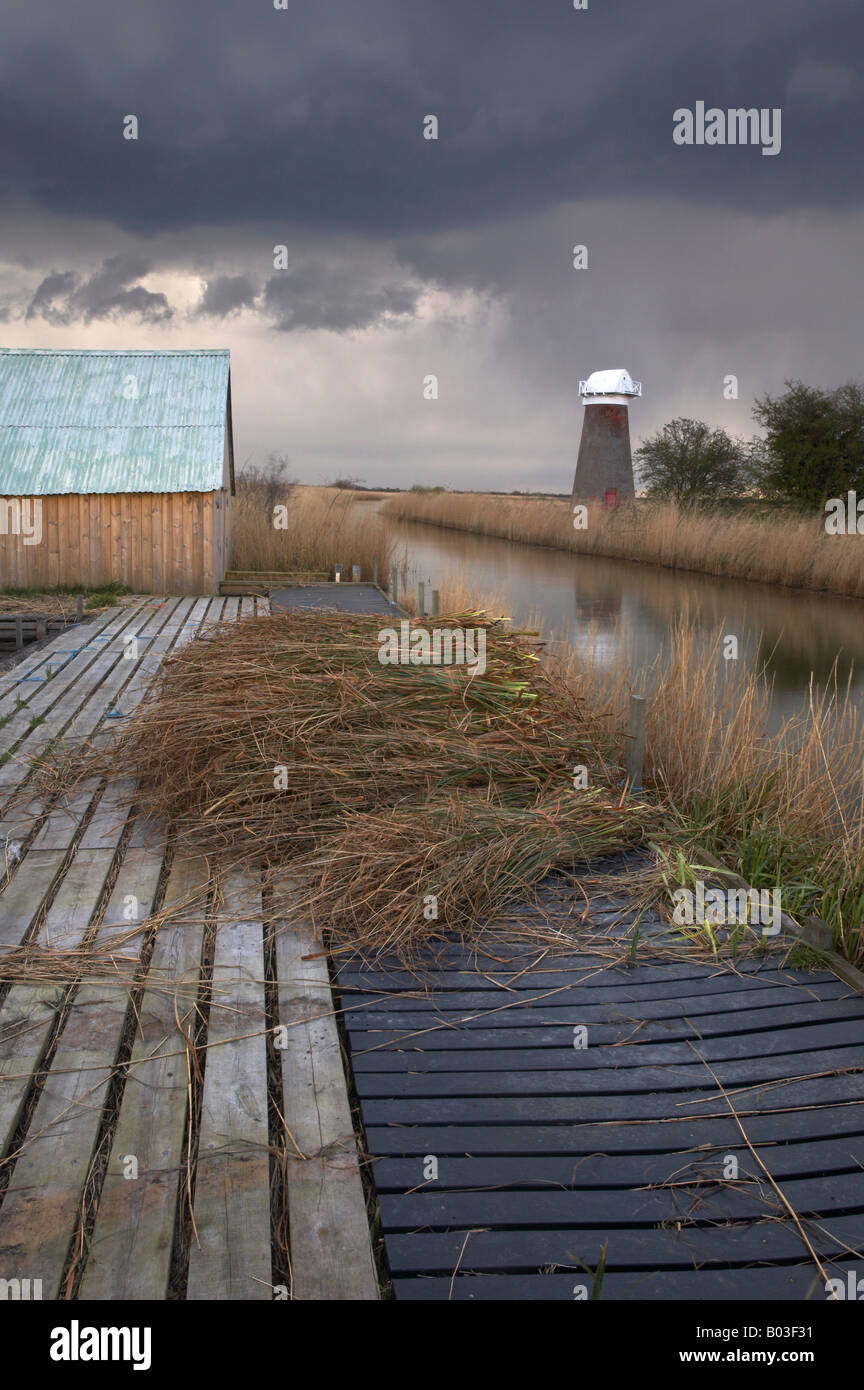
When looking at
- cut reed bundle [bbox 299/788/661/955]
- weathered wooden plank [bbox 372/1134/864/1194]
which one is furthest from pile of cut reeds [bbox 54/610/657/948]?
weathered wooden plank [bbox 372/1134/864/1194]

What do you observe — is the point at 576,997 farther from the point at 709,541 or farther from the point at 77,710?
the point at 709,541

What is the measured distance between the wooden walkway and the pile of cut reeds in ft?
0.88

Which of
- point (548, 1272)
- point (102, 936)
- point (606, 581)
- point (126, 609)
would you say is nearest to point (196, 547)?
point (126, 609)

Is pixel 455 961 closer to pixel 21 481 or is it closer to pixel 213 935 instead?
pixel 213 935

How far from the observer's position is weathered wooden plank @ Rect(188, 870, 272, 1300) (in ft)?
6.47

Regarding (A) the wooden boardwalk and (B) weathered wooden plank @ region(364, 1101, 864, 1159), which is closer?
(A) the wooden boardwalk

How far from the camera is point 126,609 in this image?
39.5 ft

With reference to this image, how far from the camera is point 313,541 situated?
56.4 feet

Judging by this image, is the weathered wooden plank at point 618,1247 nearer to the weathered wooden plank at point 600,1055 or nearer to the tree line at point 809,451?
the weathered wooden plank at point 600,1055

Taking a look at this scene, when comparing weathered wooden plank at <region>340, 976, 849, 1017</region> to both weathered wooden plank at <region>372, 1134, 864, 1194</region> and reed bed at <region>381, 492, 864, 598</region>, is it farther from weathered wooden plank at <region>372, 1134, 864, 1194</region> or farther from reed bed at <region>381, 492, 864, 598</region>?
reed bed at <region>381, 492, 864, 598</region>

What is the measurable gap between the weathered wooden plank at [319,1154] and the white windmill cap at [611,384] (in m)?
31.4
